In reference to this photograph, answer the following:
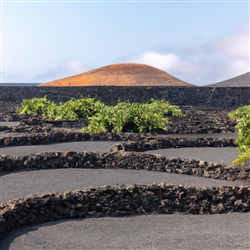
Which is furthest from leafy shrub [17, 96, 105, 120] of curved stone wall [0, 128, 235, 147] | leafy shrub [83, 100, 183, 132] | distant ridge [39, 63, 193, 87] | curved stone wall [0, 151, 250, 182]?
distant ridge [39, 63, 193, 87]

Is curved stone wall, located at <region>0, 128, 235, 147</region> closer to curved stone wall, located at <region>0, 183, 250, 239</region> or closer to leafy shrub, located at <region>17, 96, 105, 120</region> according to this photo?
curved stone wall, located at <region>0, 183, 250, 239</region>

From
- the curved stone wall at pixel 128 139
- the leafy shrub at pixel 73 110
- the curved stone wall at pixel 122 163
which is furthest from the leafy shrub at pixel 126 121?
the curved stone wall at pixel 122 163

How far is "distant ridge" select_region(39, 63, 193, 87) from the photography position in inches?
1518

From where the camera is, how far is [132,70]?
43438mm

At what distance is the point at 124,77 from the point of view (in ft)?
134

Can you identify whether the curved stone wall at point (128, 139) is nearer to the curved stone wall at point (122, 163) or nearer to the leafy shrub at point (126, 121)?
the curved stone wall at point (122, 163)

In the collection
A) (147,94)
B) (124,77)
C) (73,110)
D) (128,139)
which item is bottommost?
(128,139)

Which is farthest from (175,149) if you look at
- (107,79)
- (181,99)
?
(107,79)

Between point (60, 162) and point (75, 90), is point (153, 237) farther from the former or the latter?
point (75, 90)

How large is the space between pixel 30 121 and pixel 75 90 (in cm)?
1352

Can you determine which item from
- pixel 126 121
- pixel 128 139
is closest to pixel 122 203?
pixel 128 139

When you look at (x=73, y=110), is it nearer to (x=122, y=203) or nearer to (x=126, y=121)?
(x=126, y=121)

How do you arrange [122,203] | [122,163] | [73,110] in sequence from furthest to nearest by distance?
[73,110] < [122,163] < [122,203]

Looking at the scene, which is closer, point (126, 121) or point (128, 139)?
point (128, 139)
